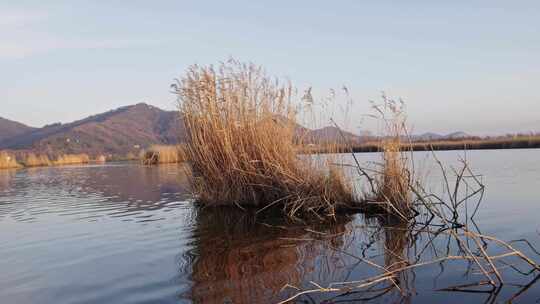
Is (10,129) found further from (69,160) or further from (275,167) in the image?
(275,167)

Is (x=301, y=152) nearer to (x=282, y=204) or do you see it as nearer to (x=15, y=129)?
(x=282, y=204)

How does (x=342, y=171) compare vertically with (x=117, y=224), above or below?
above

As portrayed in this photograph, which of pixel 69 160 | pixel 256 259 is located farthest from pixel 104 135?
pixel 256 259

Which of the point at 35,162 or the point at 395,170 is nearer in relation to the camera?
the point at 395,170

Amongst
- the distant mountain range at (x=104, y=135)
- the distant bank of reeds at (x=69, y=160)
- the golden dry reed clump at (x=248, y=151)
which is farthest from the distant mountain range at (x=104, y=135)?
the golden dry reed clump at (x=248, y=151)

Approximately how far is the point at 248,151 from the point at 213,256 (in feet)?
13.7

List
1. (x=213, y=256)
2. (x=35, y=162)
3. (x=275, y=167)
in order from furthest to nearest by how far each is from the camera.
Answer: (x=35, y=162), (x=275, y=167), (x=213, y=256)

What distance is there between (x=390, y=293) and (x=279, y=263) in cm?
157

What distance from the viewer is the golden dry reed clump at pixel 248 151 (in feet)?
29.2

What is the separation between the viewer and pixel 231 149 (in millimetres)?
9898

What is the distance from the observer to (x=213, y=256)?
592cm

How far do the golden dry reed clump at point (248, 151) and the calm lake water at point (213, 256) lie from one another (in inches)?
29.8

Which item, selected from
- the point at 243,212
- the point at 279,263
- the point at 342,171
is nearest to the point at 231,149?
the point at 243,212

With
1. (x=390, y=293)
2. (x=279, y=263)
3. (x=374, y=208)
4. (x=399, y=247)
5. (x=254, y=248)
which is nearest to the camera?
(x=390, y=293)
